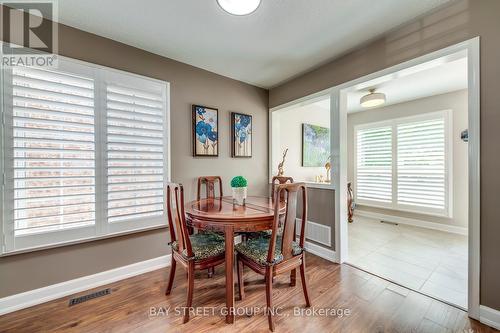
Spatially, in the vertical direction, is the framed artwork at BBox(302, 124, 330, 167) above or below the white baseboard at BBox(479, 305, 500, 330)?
above

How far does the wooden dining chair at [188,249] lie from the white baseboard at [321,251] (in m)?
1.55

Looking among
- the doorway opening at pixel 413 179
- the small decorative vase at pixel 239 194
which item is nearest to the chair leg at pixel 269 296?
the small decorative vase at pixel 239 194

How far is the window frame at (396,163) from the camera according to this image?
142 inches

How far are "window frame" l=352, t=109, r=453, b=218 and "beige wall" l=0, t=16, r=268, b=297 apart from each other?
2695 mm

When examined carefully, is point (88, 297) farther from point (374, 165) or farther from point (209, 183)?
point (374, 165)

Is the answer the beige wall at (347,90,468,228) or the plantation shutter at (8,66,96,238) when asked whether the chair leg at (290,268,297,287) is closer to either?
the plantation shutter at (8,66,96,238)

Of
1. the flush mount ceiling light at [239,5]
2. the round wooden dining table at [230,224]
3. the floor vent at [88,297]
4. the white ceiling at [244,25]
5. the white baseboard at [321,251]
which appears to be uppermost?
the white ceiling at [244,25]

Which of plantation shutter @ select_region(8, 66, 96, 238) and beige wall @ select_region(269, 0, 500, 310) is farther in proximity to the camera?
plantation shutter @ select_region(8, 66, 96, 238)

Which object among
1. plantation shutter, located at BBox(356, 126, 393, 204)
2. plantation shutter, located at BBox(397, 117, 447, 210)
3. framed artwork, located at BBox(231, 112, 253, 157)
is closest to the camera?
framed artwork, located at BBox(231, 112, 253, 157)

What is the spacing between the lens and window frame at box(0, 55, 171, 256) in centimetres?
170

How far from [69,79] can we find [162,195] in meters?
1.46

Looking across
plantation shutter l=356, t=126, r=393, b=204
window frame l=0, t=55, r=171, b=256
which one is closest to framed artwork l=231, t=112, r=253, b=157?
window frame l=0, t=55, r=171, b=256

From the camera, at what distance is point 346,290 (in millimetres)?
2000

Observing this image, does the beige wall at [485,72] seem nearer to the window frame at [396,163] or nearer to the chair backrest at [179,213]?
the chair backrest at [179,213]
